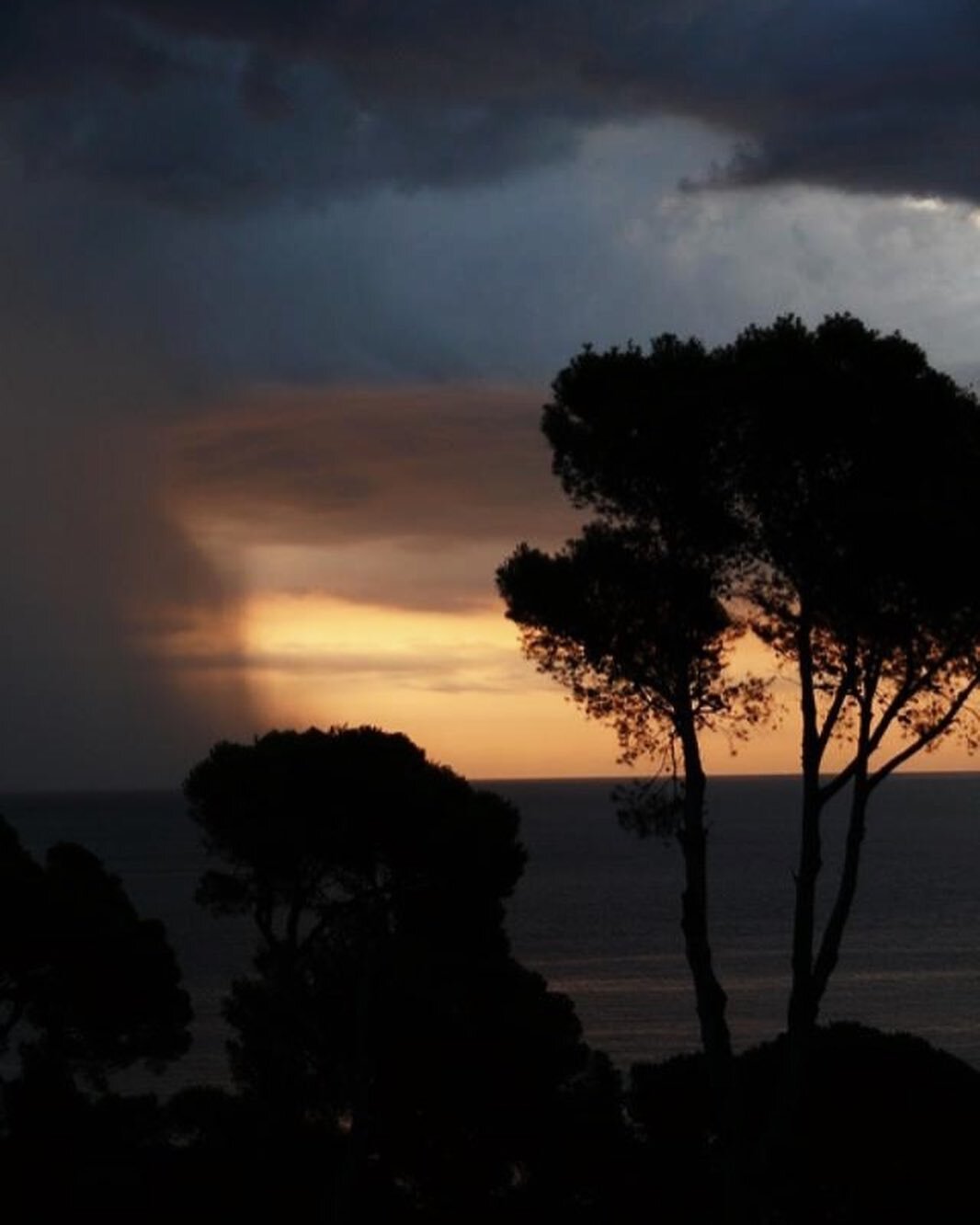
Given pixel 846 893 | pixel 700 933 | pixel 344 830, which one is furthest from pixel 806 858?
pixel 344 830

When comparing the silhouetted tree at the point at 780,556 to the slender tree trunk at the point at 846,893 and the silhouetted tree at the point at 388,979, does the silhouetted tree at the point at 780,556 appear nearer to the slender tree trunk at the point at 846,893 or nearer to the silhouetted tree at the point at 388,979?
the slender tree trunk at the point at 846,893

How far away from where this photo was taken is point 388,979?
27.6 metres

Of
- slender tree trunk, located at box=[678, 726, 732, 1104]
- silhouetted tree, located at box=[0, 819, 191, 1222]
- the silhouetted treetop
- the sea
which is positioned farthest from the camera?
the sea

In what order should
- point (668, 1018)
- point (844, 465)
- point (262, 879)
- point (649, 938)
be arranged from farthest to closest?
point (649, 938) < point (668, 1018) < point (262, 879) < point (844, 465)

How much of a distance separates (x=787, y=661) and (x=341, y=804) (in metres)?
9.92

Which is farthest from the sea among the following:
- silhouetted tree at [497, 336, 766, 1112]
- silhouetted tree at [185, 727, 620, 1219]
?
silhouetted tree at [497, 336, 766, 1112]

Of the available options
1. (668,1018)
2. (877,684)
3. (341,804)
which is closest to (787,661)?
(877,684)

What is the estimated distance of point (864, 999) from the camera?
84750 mm

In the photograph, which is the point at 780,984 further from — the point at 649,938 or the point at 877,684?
the point at 877,684

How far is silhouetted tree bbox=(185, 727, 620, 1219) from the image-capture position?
2591cm

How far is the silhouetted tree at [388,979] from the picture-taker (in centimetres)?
2591

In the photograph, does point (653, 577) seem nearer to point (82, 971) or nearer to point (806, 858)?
point (806, 858)

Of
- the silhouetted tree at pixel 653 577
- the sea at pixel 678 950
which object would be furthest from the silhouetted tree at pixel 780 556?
the sea at pixel 678 950

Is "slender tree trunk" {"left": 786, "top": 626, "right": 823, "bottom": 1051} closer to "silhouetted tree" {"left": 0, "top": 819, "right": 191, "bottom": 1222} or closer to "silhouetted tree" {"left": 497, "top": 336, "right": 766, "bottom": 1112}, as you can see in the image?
"silhouetted tree" {"left": 497, "top": 336, "right": 766, "bottom": 1112}
